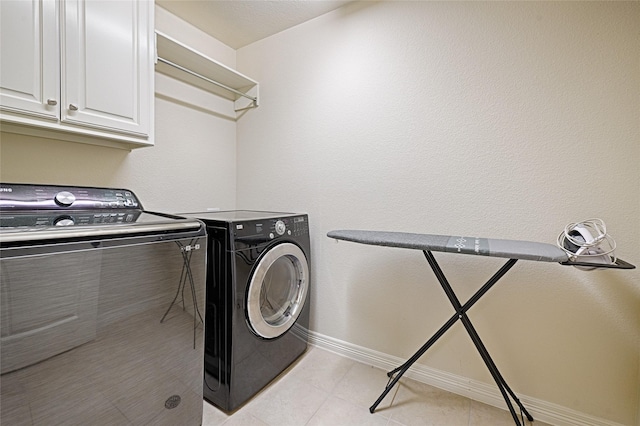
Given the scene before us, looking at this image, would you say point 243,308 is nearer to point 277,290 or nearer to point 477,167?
point 277,290

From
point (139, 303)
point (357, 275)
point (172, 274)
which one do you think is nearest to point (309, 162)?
point (357, 275)

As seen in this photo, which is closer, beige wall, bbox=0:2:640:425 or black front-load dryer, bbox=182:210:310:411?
beige wall, bbox=0:2:640:425

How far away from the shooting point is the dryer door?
149 cm

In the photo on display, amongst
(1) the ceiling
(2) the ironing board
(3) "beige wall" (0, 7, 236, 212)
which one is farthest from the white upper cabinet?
(2) the ironing board

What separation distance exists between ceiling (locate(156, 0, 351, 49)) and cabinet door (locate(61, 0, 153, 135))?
1.77ft

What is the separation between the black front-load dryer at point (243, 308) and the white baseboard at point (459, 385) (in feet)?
1.37

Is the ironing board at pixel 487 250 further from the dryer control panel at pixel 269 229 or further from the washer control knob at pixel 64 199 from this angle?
the washer control knob at pixel 64 199

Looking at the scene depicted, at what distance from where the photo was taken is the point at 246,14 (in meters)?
1.96

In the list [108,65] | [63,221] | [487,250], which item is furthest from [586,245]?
[108,65]

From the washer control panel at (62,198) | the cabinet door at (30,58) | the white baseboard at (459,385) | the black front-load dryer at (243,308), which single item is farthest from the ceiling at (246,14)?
the white baseboard at (459,385)

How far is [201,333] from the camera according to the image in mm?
1239

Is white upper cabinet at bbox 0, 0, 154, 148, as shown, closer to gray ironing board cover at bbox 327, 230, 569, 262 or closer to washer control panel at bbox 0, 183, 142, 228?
washer control panel at bbox 0, 183, 142, 228

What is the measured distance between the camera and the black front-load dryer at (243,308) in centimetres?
138

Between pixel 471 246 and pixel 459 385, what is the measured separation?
99 centimetres
